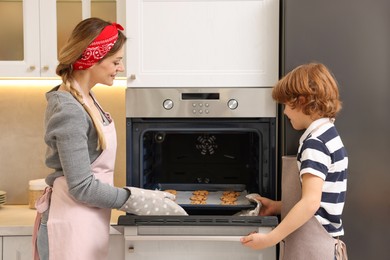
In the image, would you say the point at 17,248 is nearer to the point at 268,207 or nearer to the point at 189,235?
the point at 189,235

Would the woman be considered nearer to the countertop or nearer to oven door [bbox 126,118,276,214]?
the countertop

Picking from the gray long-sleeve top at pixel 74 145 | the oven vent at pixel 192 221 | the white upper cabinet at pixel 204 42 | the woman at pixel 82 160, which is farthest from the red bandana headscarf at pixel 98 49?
the oven vent at pixel 192 221

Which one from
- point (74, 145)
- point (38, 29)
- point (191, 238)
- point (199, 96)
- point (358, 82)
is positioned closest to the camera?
point (74, 145)

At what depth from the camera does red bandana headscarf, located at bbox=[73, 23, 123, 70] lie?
1.59 m

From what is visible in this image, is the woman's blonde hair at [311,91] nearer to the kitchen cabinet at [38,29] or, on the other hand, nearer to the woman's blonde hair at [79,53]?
the woman's blonde hair at [79,53]

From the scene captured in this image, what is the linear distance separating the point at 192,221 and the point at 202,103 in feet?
1.40

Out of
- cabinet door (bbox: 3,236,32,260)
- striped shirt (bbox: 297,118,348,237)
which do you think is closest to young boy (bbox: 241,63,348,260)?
striped shirt (bbox: 297,118,348,237)

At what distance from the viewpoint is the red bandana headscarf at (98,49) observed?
159 centimetres

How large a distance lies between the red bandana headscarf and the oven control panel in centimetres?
33

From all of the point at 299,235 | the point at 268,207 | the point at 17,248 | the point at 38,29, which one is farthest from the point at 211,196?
the point at 38,29

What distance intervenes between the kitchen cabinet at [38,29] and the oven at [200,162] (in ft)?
1.39

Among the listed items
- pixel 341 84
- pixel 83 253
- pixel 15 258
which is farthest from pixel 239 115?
pixel 15 258

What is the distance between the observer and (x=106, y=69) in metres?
1.65

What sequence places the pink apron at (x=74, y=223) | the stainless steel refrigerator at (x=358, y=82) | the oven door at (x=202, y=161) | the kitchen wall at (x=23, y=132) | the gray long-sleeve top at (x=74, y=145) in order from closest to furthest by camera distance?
the gray long-sleeve top at (x=74, y=145)
the pink apron at (x=74, y=223)
the stainless steel refrigerator at (x=358, y=82)
the oven door at (x=202, y=161)
the kitchen wall at (x=23, y=132)
